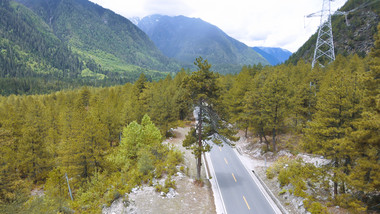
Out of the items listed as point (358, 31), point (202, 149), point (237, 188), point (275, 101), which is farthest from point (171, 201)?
point (358, 31)

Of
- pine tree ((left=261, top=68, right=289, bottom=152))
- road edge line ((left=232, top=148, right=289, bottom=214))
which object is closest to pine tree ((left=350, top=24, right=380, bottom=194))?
road edge line ((left=232, top=148, right=289, bottom=214))

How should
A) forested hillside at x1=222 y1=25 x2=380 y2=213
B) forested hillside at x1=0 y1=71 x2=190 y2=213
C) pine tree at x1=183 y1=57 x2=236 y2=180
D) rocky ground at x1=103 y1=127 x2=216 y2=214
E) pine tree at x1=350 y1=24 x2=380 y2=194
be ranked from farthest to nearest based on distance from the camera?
1. pine tree at x1=183 y1=57 x2=236 y2=180
2. forested hillside at x1=0 y1=71 x2=190 y2=213
3. rocky ground at x1=103 y1=127 x2=216 y2=214
4. forested hillside at x1=222 y1=25 x2=380 y2=213
5. pine tree at x1=350 y1=24 x2=380 y2=194

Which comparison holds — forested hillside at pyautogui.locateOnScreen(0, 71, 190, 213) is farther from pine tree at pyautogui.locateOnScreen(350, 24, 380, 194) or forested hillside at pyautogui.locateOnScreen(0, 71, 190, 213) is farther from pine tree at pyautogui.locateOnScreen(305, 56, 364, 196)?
pine tree at pyautogui.locateOnScreen(350, 24, 380, 194)

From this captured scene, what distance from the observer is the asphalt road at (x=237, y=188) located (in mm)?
18266

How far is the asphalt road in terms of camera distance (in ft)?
59.9

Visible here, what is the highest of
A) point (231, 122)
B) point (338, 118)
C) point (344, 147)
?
point (338, 118)

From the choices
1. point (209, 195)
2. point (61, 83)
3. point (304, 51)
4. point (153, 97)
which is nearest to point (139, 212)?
point (209, 195)

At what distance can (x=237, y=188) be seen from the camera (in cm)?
2169

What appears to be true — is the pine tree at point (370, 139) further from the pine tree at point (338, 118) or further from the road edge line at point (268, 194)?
the road edge line at point (268, 194)

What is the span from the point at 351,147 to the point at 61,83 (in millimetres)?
166703

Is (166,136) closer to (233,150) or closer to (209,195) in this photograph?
(233,150)

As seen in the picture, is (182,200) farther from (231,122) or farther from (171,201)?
(231,122)

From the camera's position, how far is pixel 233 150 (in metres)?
34.2

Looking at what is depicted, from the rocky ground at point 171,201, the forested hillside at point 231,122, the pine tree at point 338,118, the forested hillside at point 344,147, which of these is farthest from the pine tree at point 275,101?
the rocky ground at point 171,201
